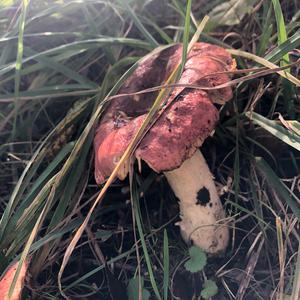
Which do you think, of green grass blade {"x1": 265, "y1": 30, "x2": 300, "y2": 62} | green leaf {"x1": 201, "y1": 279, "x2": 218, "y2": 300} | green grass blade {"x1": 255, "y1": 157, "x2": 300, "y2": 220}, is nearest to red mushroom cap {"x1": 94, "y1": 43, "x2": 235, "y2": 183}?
green grass blade {"x1": 265, "y1": 30, "x2": 300, "y2": 62}

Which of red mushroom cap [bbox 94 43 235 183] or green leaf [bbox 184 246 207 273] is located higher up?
red mushroom cap [bbox 94 43 235 183]

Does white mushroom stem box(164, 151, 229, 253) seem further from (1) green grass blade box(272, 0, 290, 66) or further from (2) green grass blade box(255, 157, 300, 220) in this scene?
(1) green grass blade box(272, 0, 290, 66)

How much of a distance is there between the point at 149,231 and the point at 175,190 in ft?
0.54

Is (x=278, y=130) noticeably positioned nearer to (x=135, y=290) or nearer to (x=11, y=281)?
(x=135, y=290)

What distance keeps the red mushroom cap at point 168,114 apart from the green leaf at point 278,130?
17cm

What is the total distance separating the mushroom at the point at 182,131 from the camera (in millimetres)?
1093

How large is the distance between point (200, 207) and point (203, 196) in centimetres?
3

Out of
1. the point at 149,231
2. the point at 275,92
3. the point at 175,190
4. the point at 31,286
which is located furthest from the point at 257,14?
the point at 31,286

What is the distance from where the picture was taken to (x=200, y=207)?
1.35 metres

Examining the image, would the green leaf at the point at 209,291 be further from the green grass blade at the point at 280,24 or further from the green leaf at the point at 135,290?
the green grass blade at the point at 280,24

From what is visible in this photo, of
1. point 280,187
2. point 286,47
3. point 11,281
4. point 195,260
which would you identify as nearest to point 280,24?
point 286,47

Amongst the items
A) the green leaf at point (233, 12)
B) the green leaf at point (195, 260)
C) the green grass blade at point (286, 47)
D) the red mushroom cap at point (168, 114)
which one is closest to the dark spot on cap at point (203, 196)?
the green leaf at point (195, 260)

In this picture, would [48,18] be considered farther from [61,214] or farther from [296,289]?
[296,289]

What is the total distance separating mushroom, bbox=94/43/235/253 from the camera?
1.09m
